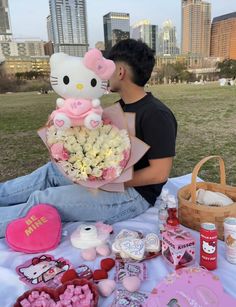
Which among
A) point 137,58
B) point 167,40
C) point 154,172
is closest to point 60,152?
point 154,172

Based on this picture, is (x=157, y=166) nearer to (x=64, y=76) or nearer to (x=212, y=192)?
(x=212, y=192)

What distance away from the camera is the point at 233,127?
17.6 feet

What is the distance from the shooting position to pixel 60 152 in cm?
135

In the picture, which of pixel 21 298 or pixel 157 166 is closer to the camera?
pixel 21 298

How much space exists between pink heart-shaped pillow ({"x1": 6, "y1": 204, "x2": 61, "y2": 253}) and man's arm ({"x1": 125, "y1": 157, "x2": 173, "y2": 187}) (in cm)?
43

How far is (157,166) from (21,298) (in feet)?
2.69

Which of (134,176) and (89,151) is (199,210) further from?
(89,151)

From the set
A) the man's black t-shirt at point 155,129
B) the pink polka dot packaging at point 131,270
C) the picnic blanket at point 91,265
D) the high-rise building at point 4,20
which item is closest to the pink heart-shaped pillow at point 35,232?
the picnic blanket at point 91,265

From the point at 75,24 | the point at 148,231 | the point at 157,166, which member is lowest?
the point at 148,231

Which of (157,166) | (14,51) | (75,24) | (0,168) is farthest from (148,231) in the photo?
(14,51)

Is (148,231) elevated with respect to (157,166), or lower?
lower

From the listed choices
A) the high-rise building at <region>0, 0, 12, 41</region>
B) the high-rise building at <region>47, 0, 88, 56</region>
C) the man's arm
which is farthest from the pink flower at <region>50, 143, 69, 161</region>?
the high-rise building at <region>0, 0, 12, 41</region>

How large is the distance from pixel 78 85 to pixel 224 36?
52.7 meters

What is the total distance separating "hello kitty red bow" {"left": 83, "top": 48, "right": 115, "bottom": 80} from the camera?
129 cm
